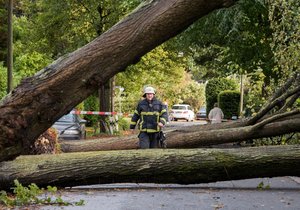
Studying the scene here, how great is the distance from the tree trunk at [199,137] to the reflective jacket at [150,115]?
2219mm

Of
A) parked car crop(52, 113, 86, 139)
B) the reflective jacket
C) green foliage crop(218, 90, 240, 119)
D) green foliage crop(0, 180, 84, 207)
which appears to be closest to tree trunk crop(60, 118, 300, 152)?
the reflective jacket

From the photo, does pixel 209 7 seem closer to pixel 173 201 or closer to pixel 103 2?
pixel 173 201

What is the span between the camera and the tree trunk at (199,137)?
13188 mm

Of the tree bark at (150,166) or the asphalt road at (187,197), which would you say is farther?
the tree bark at (150,166)

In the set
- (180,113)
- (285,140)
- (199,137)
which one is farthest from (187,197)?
(180,113)

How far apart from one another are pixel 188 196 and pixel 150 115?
8.77ft

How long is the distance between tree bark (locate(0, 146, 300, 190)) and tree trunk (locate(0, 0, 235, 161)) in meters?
1.42

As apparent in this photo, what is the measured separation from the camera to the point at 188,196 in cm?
953

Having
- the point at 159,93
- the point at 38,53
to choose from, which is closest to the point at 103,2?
the point at 38,53

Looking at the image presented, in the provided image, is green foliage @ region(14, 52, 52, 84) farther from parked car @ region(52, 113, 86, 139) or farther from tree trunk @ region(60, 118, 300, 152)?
tree trunk @ region(60, 118, 300, 152)

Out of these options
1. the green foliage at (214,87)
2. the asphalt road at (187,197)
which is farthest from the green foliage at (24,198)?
the green foliage at (214,87)

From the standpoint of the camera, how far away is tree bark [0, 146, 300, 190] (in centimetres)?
888

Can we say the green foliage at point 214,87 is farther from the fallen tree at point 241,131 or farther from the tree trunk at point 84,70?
the tree trunk at point 84,70

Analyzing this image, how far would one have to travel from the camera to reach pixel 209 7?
6.69m
